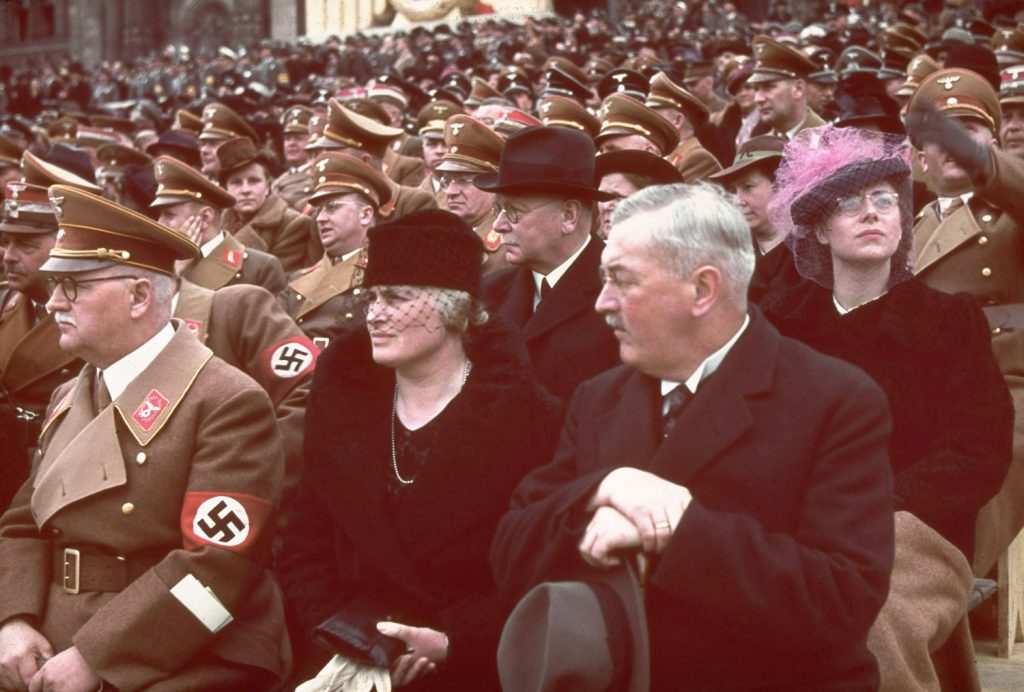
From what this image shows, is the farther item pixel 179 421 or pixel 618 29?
pixel 618 29

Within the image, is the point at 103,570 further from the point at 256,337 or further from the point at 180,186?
the point at 180,186

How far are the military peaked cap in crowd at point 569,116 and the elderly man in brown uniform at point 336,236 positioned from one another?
1537mm

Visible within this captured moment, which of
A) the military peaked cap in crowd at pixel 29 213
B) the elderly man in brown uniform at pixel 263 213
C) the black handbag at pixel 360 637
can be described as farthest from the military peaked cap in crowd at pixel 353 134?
the black handbag at pixel 360 637

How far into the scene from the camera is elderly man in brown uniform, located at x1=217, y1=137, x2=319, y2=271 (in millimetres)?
9211

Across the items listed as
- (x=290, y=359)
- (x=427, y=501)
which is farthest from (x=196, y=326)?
(x=427, y=501)

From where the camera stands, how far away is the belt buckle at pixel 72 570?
14.0 feet

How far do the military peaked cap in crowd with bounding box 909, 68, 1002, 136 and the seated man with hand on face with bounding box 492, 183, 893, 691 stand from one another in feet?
10.7

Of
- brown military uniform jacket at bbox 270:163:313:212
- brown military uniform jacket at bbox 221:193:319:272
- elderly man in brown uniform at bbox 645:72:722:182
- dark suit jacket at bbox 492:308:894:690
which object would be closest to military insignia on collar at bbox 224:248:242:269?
brown military uniform jacket at bbox 221:193:319:272

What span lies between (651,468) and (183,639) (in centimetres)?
165

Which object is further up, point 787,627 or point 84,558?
point 787,627

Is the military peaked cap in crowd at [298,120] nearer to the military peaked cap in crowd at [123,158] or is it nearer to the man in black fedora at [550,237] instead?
the military peaked cap in crowd at [123,158]

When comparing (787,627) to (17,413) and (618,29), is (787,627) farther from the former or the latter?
(618,29)

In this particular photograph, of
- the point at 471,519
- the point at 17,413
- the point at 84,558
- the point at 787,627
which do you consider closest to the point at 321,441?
the point at 471,519

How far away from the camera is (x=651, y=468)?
3146 mm
